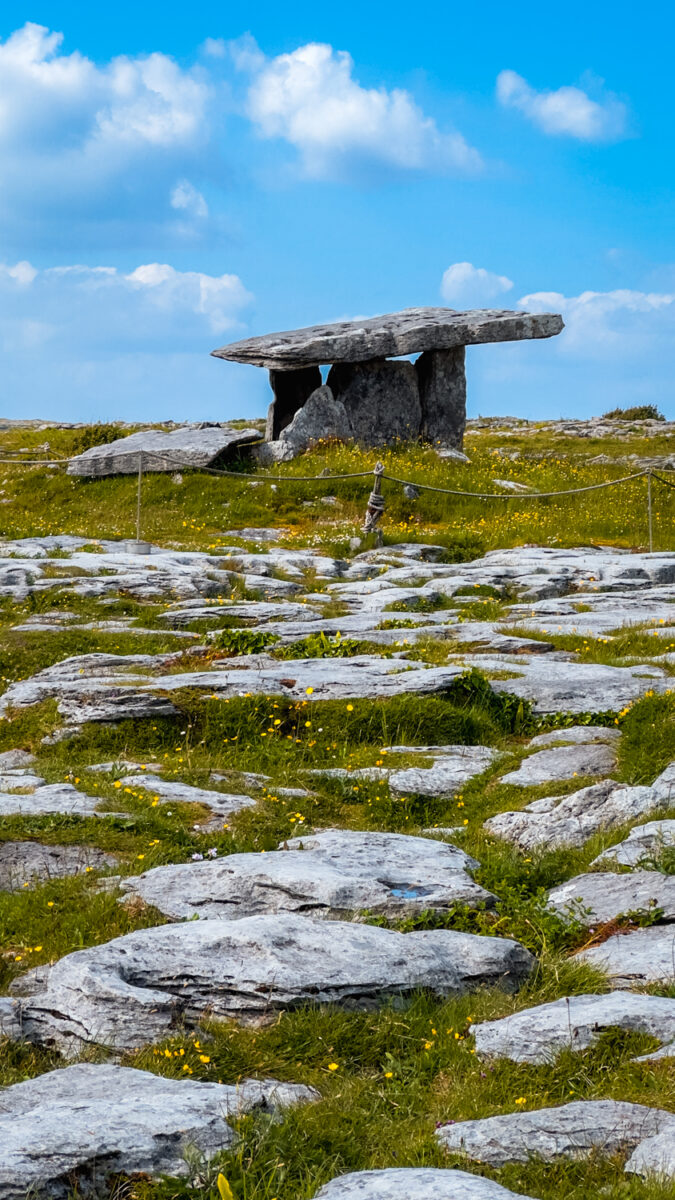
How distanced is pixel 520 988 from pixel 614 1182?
1866mm

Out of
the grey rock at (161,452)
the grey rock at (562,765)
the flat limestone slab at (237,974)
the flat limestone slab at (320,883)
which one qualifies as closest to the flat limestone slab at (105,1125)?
the flat limestone slab at (237,974)

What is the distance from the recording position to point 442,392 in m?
31.4

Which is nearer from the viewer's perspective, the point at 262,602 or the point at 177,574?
the point at 262,602

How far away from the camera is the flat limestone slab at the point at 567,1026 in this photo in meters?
5.21

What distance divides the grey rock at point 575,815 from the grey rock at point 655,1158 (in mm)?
3802

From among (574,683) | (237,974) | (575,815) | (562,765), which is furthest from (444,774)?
(237,974)

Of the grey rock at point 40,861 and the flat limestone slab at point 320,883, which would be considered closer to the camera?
the flat limestone slab at point 320,883

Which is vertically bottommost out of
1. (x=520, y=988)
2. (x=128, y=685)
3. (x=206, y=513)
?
(x=520, y=988)

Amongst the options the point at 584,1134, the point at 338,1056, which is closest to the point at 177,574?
the point at 338,1056

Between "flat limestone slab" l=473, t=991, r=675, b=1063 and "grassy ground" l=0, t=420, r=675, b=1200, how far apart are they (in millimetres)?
85

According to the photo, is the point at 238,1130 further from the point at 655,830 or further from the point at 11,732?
the point at 11,732

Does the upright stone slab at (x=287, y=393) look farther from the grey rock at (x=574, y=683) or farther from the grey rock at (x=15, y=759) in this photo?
the grey rock at (x=15, y=759)

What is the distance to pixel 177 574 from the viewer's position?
56.8 feet

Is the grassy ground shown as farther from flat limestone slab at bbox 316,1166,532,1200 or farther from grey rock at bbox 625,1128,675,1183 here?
flat limestone slab at bbox 316,1166,532,1200
